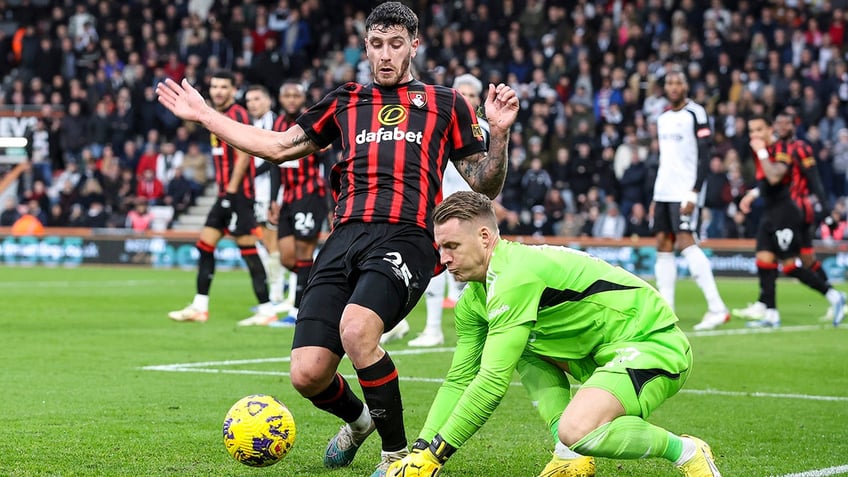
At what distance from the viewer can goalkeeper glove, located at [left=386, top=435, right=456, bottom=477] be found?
4.85 metres

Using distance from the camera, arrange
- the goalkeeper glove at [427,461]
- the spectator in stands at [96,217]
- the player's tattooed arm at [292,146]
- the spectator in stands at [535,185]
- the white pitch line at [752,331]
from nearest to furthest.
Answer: the goalkeeper glove at [427,461]
the player's tattooed arm at [292,146]
the white pitch line at [752,331]
the spectator in stands at [535,185]
the spectator in stands at [96,217]

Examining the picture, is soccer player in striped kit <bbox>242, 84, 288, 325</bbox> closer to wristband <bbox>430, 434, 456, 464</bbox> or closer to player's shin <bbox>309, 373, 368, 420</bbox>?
player's shin <bbox>309, 373, 368, 420</bbox>

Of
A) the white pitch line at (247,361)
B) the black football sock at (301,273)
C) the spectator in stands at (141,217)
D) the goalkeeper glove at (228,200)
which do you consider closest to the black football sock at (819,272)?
the white pitch line at (247,361)

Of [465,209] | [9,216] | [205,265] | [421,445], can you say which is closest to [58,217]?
[9,216]

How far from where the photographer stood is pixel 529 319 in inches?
195

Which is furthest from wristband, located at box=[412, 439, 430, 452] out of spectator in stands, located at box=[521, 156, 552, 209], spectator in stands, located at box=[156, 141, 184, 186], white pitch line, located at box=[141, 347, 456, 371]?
spectator in stands, located at box=[156, 141, 184, 186]

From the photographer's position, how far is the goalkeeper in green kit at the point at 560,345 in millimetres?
4883

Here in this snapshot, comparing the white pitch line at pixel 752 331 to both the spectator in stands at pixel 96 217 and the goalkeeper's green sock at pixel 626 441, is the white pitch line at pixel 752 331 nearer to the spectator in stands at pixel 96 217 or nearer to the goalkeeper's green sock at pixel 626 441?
the goalkeeper's green sock at pixel 626 441

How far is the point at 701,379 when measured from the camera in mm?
9680

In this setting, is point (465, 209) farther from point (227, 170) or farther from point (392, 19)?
point (227, 170)

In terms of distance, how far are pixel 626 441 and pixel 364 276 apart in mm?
1532

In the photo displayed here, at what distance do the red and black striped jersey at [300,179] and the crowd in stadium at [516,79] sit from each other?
9484mm

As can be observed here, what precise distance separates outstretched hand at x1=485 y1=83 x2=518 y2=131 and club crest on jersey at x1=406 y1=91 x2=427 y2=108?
390 mm

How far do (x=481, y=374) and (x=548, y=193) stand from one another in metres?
19.8
